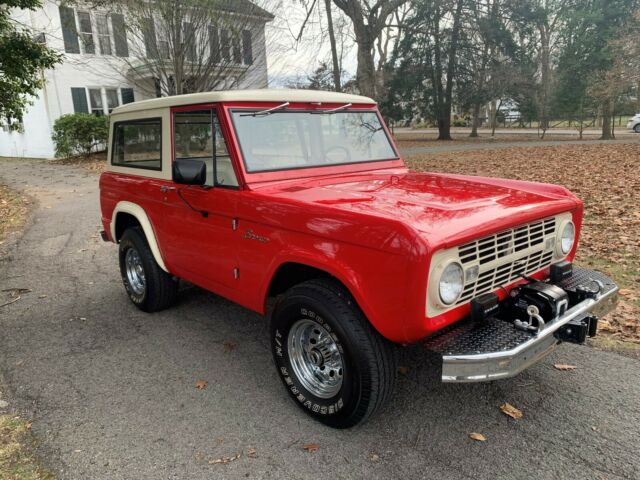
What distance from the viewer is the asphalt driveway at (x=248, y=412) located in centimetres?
266

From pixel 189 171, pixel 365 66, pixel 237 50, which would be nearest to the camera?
pixel 189 171

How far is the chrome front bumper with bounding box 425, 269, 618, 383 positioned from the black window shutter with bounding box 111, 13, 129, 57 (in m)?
15.1

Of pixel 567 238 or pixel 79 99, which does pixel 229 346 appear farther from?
pixel 79 99

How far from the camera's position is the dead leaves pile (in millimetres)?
4715

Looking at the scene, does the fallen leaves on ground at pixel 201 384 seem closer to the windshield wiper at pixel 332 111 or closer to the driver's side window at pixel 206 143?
the driver's side window at pixel 206 143

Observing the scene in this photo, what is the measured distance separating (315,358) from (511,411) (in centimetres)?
126

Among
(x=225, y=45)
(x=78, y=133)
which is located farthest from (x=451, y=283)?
(x=78, y=133)

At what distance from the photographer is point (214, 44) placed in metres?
14.8

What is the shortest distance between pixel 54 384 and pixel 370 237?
264 cm

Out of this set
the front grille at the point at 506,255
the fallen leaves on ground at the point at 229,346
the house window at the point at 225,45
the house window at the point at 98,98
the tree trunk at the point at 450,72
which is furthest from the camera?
the tree trunk at the point at 450,72

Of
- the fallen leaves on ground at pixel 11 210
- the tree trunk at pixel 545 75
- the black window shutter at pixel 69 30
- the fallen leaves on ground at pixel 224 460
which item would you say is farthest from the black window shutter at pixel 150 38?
the tree trunk at pixel 545 75

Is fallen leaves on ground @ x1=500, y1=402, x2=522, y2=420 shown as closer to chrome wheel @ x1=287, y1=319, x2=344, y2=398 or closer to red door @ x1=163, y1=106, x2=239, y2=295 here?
chrome wheel @ x1=287, y1=319, x2=344, y2=398

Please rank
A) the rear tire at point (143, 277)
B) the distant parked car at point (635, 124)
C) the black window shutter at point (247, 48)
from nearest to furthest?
the rear tire at point (143, 277), the black window shutter at point (247, 48), the distant parked car at point (635, 124)

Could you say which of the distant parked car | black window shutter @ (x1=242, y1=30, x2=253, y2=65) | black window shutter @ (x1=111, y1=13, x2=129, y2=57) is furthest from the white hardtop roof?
the distant parked car
